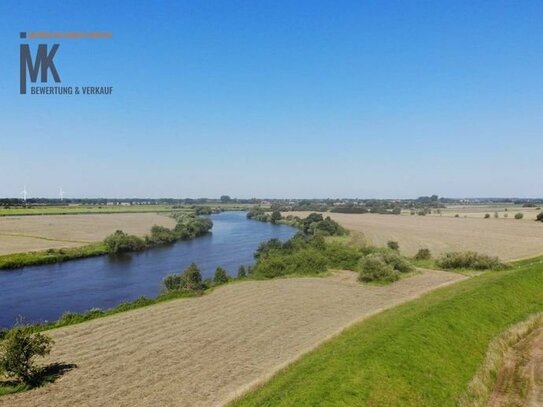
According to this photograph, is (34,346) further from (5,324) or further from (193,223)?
(193,223)

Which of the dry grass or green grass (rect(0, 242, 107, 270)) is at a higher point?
the dry grass

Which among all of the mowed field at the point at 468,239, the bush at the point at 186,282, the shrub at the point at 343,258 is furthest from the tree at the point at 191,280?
the mowed field at the point at 468,239

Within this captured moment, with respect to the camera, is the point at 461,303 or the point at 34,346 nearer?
the point at 34,346

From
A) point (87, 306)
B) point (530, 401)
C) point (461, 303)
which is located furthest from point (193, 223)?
point (530, 401)

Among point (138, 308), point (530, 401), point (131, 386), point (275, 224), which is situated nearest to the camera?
point (530, 401)

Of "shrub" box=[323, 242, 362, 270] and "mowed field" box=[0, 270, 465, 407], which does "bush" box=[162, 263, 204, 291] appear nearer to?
"mowed field" box=[0, 270, 465, 407]

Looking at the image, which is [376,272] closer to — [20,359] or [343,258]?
[343,258]

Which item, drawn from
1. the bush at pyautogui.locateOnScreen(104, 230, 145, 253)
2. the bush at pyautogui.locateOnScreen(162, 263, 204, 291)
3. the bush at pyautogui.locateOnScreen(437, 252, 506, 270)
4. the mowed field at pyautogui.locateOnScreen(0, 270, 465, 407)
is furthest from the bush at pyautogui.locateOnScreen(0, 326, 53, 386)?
the bush at pyautogui.locateOnScreen(104, 230, 145, 253)
